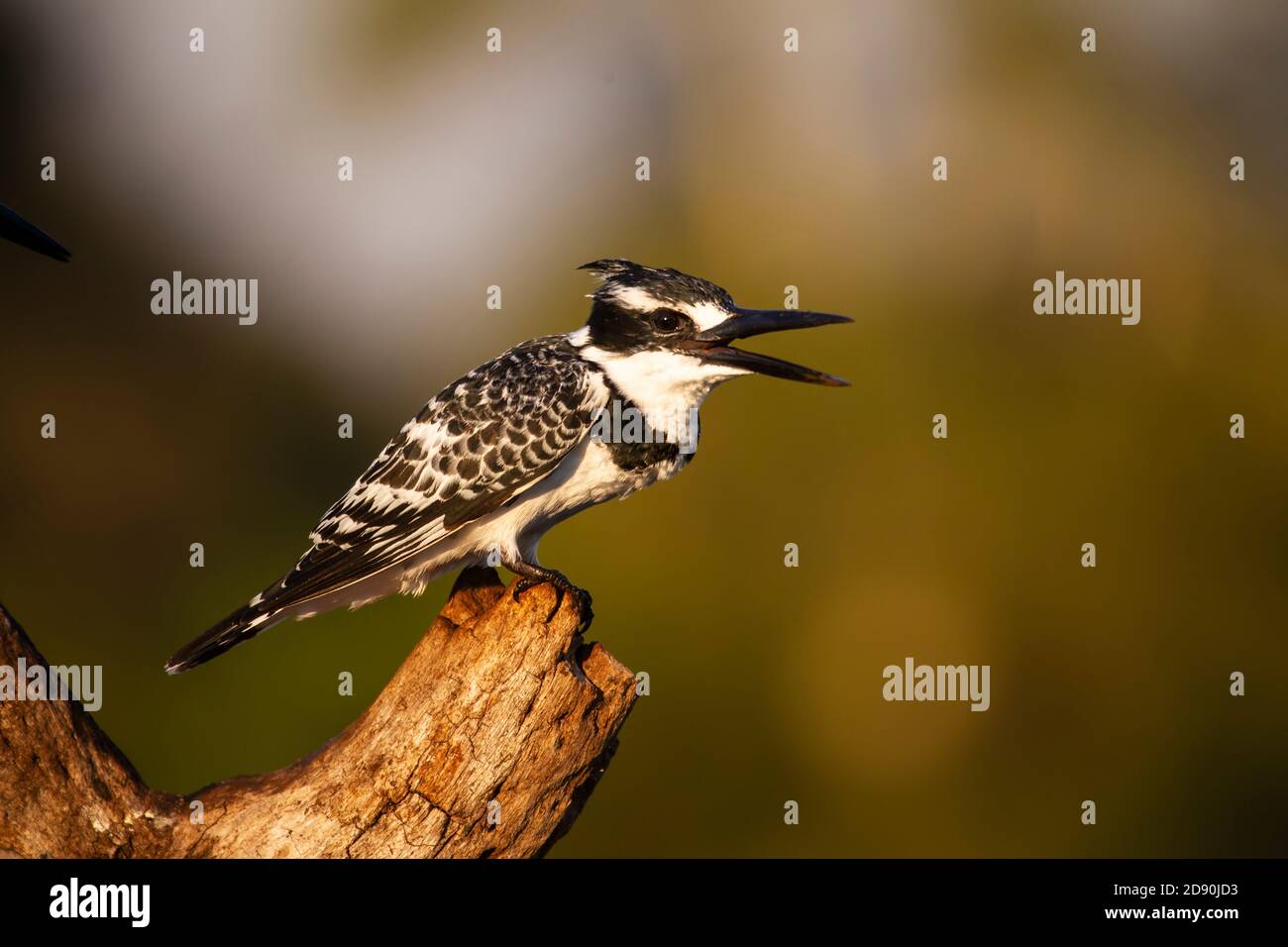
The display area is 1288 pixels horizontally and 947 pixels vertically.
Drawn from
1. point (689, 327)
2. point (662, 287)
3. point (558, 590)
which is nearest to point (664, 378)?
point (689, 327)

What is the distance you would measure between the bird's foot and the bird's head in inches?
36.8

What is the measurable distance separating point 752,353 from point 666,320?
377 mm

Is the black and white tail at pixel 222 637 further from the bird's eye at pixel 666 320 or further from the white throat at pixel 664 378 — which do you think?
the bird's eye at pixel 666 320

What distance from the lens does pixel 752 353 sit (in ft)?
16.1

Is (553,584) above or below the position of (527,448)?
below

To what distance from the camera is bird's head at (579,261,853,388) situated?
4.94 meters

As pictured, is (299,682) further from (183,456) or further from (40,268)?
(40,268)

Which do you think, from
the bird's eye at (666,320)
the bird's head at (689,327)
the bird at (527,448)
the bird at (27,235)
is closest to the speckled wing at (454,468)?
the bird at (527,448)

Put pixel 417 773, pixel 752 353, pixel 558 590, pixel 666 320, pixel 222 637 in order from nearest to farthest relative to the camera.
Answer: pixel 417 773, pixel 558 590, pixel 222 637, pixel 752 353, pixel 666 320

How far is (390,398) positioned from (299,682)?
345 cm

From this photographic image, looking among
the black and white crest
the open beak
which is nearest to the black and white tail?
the black and white crest

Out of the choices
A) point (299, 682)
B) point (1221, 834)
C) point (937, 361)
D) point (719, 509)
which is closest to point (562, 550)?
point (719, 509)

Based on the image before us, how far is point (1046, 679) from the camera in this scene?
31.1ft

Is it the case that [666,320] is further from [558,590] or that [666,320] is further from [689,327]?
[558,590]
